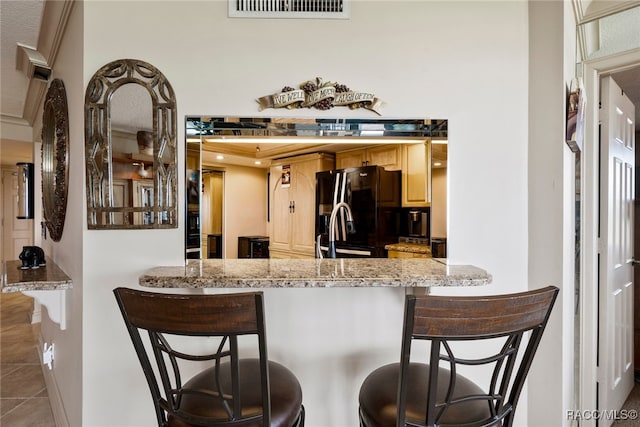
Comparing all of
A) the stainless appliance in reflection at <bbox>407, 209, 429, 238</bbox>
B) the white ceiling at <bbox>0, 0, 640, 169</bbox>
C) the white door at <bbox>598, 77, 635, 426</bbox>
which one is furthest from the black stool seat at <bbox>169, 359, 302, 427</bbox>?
the white ceiling at <bbox>0, 0, 640, 169</bbox>

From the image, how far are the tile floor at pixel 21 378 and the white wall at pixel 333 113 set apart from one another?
2.85 ft

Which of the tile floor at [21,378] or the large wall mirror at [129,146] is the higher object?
the large wall mirror at [129,146]

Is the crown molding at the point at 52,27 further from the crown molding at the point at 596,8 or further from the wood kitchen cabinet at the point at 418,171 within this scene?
the crown molding at the point at 596,8

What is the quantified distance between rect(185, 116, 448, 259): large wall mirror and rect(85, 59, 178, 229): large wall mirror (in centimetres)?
12

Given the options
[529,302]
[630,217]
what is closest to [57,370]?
[529,302]

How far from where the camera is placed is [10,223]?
588 centimetres

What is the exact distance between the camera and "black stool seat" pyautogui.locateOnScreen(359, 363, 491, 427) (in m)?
0.93

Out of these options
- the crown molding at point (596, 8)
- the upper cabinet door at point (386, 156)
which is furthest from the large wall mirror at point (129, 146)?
the crown molding at point (596, 8)

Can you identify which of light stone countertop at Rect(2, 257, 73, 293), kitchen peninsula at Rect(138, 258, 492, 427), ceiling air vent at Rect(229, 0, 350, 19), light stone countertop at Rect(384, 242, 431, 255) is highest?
ceiling air vent at Rect(229, 0, 350, 19)

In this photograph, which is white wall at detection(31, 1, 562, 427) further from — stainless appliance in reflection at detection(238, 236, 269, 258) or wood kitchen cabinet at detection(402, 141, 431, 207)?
stainless appliance in reflection at detection(238, 236, 269, 258)

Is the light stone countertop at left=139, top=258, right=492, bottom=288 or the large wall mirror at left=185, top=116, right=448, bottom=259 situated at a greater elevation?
the large wall mirror at left=185, top=116, right=448, bottom=259

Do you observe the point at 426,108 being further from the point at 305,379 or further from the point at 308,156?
the point at 305,379

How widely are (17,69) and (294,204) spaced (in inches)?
92.4

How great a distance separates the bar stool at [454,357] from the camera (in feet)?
2.55
